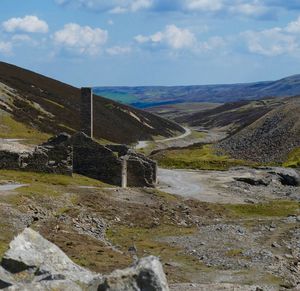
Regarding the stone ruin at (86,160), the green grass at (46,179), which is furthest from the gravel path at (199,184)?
the green grass at (46,179)

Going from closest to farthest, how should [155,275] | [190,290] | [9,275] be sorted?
[155,275] < [9,275] < [190,290]

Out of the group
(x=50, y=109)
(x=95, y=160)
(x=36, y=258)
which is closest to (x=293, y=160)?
(x=95, y=160)

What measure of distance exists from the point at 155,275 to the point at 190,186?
64.3m

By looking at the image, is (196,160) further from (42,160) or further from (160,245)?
(160,245)

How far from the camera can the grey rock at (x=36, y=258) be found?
808 inches

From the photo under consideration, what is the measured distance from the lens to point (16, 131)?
116 meters

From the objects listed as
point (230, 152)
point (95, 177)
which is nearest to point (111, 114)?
point (230, 152)

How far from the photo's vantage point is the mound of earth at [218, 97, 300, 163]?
130 metres

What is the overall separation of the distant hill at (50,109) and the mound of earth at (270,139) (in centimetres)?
2847

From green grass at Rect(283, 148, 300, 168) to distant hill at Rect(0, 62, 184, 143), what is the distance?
43.1 m

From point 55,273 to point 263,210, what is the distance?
4793 centimetres

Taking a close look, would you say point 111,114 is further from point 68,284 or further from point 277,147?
point 68,284

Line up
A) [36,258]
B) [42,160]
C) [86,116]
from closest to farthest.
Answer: [36,258] → [42,160] → [86,116]

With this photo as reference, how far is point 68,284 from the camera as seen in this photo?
59.0 feet
